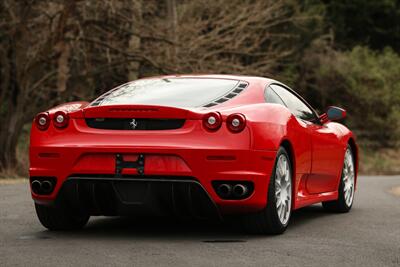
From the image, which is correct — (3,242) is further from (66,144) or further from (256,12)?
(256,12)

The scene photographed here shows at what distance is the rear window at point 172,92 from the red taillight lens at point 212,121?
0.32m

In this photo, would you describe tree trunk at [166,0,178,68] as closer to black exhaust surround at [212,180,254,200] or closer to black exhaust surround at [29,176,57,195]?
black exhaust surround at [29,176,57,195]

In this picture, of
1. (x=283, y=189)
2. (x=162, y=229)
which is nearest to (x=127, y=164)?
(x=162, y=229)

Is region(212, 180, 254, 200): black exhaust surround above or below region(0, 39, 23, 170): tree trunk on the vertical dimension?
above

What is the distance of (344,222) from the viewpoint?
923 cm

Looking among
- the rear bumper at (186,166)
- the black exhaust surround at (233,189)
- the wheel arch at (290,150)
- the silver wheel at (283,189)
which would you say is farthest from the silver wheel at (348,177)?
the black exhaust surround at (233,189)

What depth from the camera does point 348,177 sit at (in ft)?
34.0

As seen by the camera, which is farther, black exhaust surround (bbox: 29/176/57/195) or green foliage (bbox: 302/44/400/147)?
green foliage (bbox: 302/44/400/147)

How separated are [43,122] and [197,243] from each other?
64.7 inches

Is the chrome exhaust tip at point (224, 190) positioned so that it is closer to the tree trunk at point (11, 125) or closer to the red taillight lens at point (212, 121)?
the red taillight lens at point (212, 121)

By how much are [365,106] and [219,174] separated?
1240 inches

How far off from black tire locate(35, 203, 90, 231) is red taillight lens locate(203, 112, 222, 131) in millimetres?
1418

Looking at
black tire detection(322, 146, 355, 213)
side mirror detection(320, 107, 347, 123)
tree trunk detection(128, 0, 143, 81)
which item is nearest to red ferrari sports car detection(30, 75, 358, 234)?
side mirror detection(320, 107, 347, 123)

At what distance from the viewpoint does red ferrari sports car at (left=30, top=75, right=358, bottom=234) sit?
739cm
